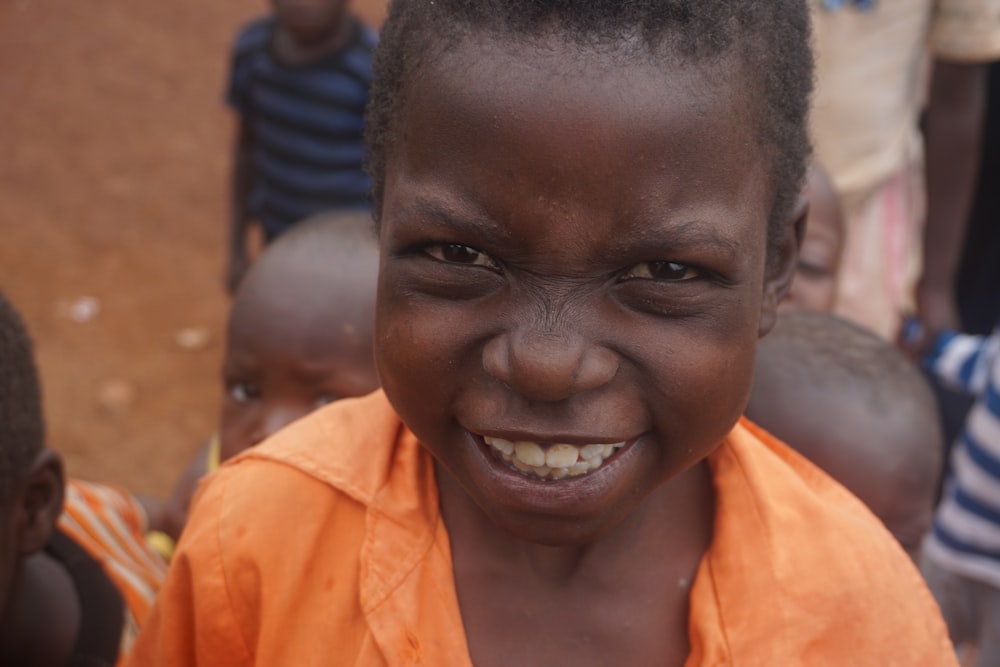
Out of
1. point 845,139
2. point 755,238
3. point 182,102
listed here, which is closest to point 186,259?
point 182,102

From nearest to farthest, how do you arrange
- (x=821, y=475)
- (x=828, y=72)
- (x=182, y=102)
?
(x=821, y=475) < (x=828, y=72) < (x=182, y=102)

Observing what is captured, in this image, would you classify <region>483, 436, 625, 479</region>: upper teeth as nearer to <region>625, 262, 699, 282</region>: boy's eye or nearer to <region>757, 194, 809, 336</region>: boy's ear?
<region>625, 262, 699, 282</region>: boy's eye

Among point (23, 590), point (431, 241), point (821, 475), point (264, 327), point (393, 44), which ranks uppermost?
point (393, 44)

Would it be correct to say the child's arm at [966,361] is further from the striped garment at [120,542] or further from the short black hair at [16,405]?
the short black hair at [16,405]

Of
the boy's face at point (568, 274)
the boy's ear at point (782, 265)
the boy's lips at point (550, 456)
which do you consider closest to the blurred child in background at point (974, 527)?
the boy's ear at point (782, 265)

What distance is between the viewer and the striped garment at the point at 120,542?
206cm

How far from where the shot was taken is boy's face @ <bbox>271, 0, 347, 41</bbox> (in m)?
→ 3.77

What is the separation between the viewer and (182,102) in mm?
7156

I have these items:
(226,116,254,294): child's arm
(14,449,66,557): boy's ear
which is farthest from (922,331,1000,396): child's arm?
(226,116,254,294): child's arm

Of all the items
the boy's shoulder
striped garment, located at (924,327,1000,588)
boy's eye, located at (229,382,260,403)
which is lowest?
striped garment, located at (924,327,1000,588)

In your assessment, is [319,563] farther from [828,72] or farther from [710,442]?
[828,72]

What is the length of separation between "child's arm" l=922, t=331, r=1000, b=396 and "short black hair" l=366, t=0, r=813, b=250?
164 cm

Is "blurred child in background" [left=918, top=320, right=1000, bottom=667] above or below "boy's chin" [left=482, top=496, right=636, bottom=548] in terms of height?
below

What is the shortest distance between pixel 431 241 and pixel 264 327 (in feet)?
3.52
